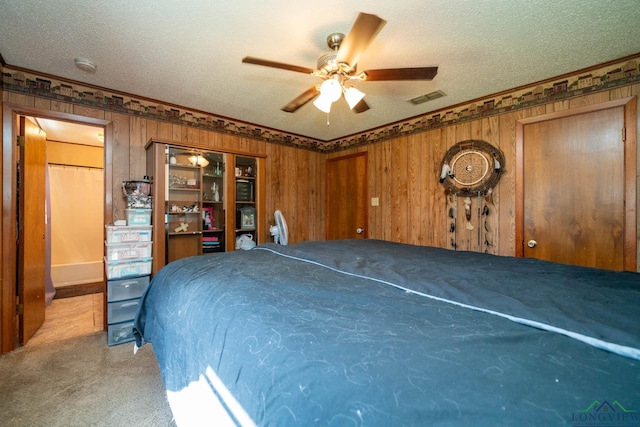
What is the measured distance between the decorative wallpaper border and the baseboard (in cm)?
254

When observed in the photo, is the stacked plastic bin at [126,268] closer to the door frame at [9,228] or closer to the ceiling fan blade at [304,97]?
the door frame at [9,228]

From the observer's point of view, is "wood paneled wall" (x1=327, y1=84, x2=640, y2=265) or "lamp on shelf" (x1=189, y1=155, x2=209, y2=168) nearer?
"wood paneled wall" (x1=327, y1=84, x2=640, y2=265)

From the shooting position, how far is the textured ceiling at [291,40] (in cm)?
146

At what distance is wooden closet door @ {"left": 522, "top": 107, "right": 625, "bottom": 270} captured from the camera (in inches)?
78.2

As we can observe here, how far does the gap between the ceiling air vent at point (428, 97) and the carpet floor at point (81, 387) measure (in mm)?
3223

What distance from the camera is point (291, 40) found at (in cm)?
174

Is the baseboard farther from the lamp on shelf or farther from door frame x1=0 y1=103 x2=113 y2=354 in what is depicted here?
the lamp on shelf

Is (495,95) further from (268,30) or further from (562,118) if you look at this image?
(268,30)

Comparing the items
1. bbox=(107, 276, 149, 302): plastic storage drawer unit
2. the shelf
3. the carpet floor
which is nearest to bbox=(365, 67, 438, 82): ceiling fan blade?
the shelf

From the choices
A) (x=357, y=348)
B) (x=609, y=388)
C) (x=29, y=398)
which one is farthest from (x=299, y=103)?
(x=29, y=398)

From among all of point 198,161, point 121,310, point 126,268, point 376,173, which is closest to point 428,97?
point 376,173

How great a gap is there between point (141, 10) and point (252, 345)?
191 cm

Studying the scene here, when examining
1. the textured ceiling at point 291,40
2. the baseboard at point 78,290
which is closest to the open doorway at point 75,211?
the baseboard at point 78,290

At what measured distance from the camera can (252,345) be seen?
73 cm
